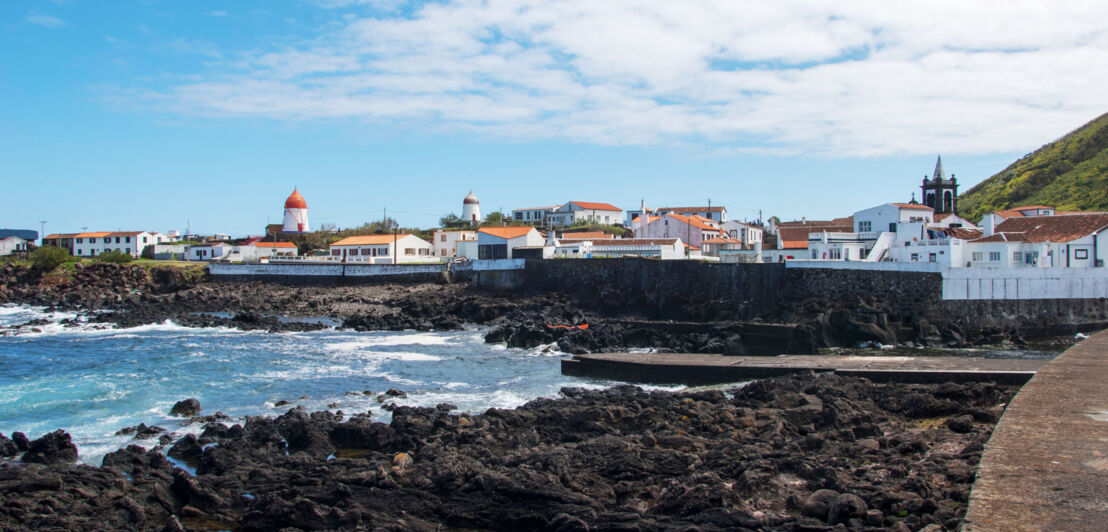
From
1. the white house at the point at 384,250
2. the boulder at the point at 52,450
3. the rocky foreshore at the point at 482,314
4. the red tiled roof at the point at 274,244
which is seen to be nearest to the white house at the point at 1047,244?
the rocky foreshore at the point at 482,314

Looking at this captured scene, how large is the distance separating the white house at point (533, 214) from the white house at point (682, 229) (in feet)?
93.9

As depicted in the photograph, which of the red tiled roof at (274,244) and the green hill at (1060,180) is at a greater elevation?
the green hill at (1060,180)

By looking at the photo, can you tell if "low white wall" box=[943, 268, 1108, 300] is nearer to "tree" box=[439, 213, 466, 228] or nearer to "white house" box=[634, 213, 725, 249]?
"white house" box=[634, 213, 725, 249]

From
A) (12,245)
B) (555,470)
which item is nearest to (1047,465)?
(555,470)

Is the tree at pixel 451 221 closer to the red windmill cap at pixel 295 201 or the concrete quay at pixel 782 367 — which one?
the red windmill cap at pixel 295 201

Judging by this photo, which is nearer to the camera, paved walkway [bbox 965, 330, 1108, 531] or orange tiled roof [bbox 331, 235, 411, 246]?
paved walkway [bbox 965, 330, 1108, 531]

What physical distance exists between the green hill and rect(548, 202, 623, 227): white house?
38.6 metres

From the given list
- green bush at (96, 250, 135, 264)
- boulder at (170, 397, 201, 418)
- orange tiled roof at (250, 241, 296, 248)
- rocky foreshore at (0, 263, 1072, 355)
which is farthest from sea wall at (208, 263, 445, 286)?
boulder at (170, 397, 201, 418)

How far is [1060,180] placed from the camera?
3066 inches

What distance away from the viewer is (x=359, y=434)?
54.6ft

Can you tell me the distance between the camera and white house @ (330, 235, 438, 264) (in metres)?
62.9

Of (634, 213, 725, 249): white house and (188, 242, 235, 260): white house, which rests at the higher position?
(634, 213, 725, 249): white house

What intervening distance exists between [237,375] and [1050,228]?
37.4 m

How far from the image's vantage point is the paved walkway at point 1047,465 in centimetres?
830
